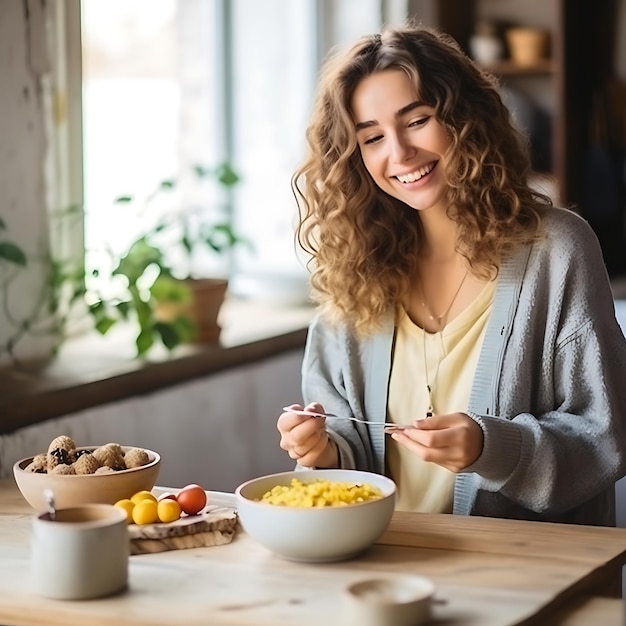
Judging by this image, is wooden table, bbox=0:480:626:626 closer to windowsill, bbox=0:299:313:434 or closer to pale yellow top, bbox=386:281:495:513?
pale yellow top, bbox=386:281:495:513

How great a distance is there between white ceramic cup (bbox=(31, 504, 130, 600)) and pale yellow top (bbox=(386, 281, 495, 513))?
758mm

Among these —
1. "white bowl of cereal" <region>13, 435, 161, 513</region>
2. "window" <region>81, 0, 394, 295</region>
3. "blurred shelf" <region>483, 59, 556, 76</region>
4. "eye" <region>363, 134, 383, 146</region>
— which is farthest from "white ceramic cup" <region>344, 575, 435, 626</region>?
"blurred shelf" <region>483, 59, 556, 76</region>

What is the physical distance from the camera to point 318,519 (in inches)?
61.0

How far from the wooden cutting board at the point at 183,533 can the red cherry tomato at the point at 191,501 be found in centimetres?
2

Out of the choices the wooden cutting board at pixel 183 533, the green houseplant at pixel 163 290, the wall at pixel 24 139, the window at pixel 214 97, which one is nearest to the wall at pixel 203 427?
the green houseplant at pixel 163 290

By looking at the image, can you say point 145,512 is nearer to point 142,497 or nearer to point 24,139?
point 142,497

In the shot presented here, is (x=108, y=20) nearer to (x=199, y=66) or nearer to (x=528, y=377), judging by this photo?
(x=199, y=66)

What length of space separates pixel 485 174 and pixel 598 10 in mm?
2596

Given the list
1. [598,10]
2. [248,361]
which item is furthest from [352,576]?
[598,10]

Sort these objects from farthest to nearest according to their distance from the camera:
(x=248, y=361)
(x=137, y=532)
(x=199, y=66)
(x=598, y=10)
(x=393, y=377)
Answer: (x=598, y=10) → (x=199, y=66) → (x=248, y=361) → (x=393, y=377) → (x=137, y=532)

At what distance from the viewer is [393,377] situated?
2188mm

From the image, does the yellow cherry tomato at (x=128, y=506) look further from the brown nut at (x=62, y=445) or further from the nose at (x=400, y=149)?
the nose at (x=400, y=149)

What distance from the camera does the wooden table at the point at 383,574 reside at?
142 centimetres

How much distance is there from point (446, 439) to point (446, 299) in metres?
0.51
